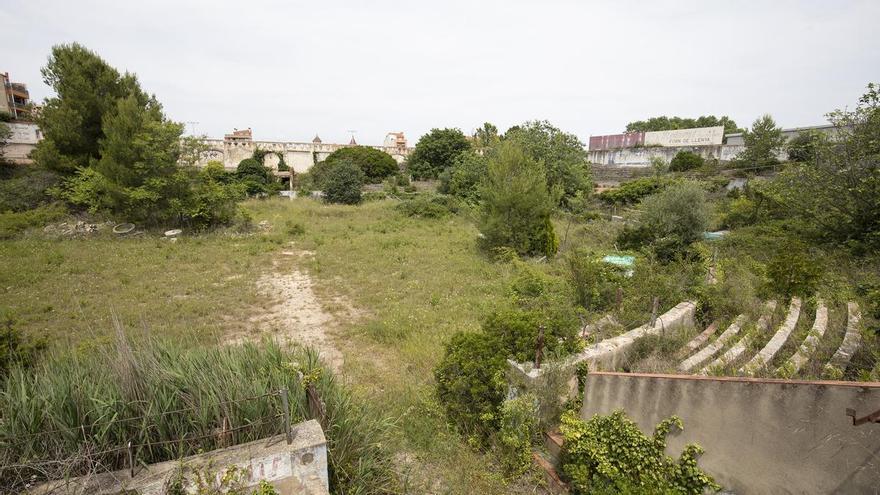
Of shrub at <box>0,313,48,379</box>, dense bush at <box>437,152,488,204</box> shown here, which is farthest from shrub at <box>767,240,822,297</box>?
dense bush at <box>437,152,488,204</box>

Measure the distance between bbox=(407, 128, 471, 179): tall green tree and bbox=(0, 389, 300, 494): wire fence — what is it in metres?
33.2

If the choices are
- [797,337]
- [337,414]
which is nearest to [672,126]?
[797,337]

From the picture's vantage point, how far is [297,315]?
816cm

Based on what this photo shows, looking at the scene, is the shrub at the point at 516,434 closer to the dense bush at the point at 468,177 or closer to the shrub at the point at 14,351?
the shrub at the point at 14,351

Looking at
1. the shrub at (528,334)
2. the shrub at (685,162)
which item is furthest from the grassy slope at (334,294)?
the shrub at (685,162)

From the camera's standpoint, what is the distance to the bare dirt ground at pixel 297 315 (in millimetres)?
6816

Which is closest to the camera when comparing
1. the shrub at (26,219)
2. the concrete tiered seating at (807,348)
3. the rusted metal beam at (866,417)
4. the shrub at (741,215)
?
the rusted metal beam at (866,417)

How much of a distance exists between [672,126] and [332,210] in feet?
198

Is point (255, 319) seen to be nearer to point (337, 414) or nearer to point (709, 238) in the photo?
point (337, 414)

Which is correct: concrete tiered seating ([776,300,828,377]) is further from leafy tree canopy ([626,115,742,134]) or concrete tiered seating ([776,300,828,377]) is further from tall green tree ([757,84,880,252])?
leafy tree canopy ([626,115,742,134])

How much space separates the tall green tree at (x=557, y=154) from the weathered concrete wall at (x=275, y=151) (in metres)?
24.5

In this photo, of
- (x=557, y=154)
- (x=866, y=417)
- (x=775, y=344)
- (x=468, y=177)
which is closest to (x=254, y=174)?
(x=468, y=177)

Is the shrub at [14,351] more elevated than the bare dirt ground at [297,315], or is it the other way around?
the shrub at [14,351]

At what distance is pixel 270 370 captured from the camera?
3564mm
